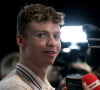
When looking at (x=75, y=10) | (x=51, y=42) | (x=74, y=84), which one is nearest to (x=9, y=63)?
(x=75, y=10)

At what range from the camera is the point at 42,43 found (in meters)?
1.83

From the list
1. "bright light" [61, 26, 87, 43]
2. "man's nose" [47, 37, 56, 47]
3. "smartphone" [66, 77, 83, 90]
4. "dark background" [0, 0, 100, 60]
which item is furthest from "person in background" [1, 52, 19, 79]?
"man's nose" [47, 37, 56, 47]

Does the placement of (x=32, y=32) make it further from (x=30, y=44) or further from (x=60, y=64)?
(x=60, y=64)

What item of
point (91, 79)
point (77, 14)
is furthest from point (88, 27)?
A: point (77, 14)

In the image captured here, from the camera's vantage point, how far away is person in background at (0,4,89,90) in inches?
72.0

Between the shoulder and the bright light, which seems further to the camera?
the bright light

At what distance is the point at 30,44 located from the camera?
1.86m

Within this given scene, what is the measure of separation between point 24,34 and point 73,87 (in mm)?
400

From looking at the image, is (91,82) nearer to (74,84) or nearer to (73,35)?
(74,84)

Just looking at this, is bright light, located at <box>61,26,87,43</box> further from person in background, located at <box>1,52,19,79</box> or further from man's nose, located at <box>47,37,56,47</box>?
man's nose, located at <box>47,37,56,47</box>

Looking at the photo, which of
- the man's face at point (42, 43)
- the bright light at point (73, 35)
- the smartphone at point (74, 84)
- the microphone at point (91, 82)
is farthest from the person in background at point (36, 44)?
the bright light at point (73, 35)

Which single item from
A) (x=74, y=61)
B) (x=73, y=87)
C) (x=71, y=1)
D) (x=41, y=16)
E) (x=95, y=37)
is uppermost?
(x=41, y=16)

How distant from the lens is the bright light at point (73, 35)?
420 cm

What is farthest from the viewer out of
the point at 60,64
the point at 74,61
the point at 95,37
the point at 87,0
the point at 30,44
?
the point at 87,0
